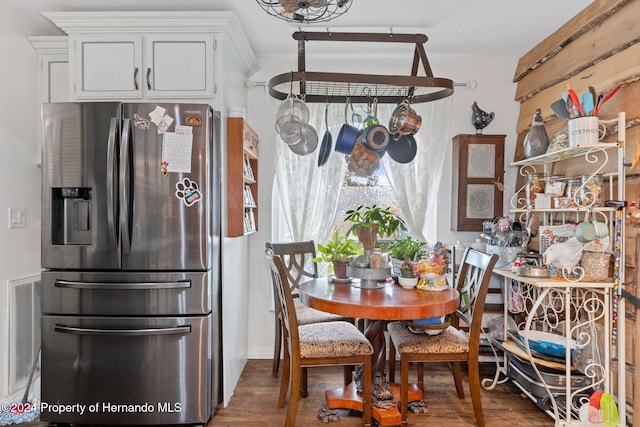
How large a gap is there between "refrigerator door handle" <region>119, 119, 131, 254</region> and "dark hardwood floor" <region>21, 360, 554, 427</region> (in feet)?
3.86

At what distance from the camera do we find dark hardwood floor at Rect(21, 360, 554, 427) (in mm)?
2260

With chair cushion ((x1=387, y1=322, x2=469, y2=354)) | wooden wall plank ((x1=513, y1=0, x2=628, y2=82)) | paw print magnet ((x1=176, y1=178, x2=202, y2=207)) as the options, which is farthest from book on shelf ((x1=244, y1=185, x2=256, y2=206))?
wooden wall plank ((x1=513, y1=0, x2=628, y2=82))

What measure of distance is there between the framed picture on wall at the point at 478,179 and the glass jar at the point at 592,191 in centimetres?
90

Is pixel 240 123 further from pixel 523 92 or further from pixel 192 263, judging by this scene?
pixel 523 92

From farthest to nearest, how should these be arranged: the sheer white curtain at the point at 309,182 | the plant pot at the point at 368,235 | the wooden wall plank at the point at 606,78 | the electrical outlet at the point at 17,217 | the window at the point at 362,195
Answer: the window at the point at 362,195 < the sheer white curtain at the point at 309,182 < the electrical outlet at the point at 17,217 < the plant pot at the point at 368,235 < the wooden wall plank at the point at 606,78

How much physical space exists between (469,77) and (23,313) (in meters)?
3.64

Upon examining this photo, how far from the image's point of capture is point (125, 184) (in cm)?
209

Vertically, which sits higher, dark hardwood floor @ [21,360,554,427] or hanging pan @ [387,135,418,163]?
hanging pan @ [387,135,418,163]

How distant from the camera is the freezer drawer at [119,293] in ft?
6.97

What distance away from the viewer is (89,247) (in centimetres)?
212

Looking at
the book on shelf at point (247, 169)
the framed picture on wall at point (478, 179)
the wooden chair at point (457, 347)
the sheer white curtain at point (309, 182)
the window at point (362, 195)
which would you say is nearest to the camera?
the wooden chair at point (457, 347)

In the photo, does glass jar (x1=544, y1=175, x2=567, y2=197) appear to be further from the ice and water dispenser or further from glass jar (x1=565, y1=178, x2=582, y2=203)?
Answer: the ice and water dispenser

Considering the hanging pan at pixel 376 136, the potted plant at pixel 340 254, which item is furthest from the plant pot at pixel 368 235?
the hanging pan at pixel 376 136

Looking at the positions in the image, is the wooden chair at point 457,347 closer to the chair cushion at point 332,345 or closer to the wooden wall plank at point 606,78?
the chair cushion at point 332,345
